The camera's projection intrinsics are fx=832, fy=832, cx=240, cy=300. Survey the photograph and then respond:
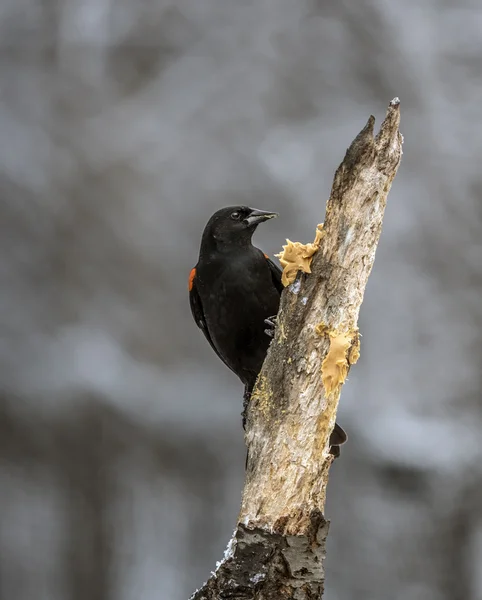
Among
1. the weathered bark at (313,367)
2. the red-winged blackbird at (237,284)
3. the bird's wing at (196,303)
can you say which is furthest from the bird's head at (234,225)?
the weathered bark at (313,367)

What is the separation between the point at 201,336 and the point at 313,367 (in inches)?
170

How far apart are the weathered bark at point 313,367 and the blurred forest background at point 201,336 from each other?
394cm

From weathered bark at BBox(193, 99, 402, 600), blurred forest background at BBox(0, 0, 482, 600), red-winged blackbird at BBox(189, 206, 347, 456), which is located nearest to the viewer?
weathered bark at BBox(193, 99, 402, 600)

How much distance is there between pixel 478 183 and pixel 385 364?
73.9 inches

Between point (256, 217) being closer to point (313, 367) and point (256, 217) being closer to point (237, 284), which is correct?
point (237, 284)

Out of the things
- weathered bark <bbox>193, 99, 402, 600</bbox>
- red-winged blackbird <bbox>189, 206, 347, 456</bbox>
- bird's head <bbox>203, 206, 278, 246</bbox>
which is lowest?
weathered bark <bbox>193, 99, 402, 600</bbox>

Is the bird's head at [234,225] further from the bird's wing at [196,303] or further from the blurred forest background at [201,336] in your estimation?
the blurred forest background at [201,336]

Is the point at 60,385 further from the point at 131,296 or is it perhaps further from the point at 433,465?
the point at 433,465

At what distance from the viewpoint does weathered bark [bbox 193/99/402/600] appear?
319cm

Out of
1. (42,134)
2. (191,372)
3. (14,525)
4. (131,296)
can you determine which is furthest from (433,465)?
(42,134)

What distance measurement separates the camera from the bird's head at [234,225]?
451 cm

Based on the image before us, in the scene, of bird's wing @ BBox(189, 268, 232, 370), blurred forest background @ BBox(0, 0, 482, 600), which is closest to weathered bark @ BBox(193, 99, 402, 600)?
bird's wing @ BBox(189, 268, 232, 370)

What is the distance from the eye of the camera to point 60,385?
7434mm

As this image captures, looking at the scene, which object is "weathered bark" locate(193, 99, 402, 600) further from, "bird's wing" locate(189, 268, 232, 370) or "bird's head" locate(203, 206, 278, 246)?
"bird's wing" locate(189, 268, 232, 370)
